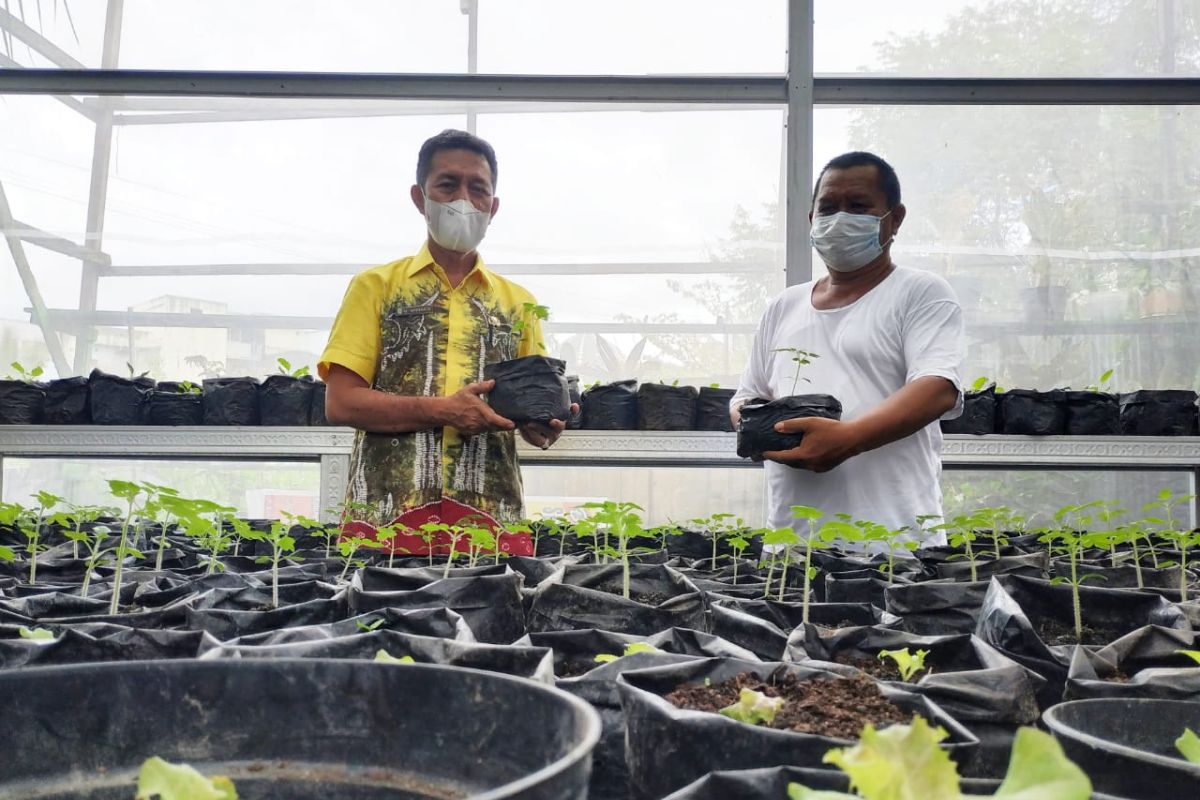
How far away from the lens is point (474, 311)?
2.56 meters

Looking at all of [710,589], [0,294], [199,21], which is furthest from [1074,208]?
[0,294]

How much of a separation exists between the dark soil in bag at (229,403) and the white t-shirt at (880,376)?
2685 millimetres

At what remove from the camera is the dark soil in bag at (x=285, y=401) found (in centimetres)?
429

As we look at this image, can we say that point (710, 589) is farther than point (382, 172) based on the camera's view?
No

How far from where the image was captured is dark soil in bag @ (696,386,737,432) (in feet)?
14.1

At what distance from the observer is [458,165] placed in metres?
2.59

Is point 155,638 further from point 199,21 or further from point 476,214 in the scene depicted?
point 199,21

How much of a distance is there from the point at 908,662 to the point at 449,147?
1.99 metres

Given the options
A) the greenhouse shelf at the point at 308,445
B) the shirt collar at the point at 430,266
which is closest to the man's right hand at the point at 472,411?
the shirt collar at the point at 430,266

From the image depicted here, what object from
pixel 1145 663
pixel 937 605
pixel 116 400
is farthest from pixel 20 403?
pixel 1145 663

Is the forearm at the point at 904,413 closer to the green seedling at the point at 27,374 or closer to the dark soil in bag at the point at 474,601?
the dark soil in bag at the point at 474,601

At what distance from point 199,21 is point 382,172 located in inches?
49.7

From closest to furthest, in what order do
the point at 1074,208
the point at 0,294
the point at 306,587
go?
the point at 306,587, the point at 1074,208, the point at 0,294

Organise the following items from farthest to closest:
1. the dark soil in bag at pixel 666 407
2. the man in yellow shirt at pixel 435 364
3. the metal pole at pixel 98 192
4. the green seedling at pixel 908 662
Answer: the metal pole at pixel 98 192
the dark soil in bag at pixel 666 407
the man in yellow shirt at pixel 435 364
the green seedling at pixel 908 662
